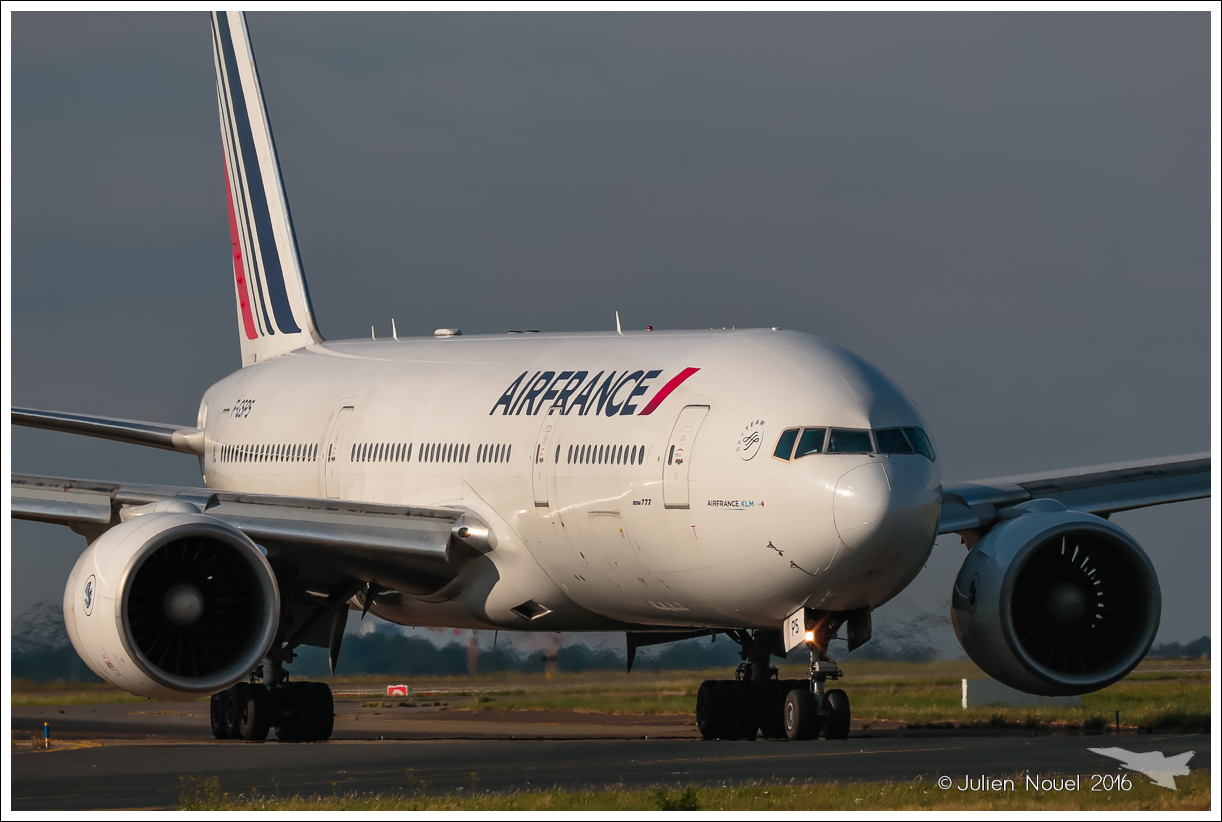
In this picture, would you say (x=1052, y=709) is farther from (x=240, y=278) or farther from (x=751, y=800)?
(x=240, y=278)

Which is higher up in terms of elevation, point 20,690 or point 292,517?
point 292,517

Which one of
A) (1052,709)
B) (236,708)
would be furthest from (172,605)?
(1052,709)

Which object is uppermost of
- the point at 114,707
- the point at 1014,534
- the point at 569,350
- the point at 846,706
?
the point at 569,350

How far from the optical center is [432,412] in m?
27.4

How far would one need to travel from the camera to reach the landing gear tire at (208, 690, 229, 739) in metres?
26.8

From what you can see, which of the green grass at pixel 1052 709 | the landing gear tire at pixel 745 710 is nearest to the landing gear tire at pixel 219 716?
the landing gear tire at pixel 745 710

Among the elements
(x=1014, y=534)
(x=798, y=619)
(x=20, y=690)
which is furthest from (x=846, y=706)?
(x=20, y=690)

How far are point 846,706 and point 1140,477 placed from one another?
720cm

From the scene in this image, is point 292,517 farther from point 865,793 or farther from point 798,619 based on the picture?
point 865,793

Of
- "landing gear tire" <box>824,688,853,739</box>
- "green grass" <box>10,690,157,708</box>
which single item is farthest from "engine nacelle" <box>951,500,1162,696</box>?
"green grass" <box>10,690,157,708</box>

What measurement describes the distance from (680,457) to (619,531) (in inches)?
56.9

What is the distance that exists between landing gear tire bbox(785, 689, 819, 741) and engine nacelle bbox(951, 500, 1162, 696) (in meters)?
2.91

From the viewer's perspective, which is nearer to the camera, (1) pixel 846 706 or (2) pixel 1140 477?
(1) pixel 846 706

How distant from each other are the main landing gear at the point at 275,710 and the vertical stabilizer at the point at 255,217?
946 centimetres
